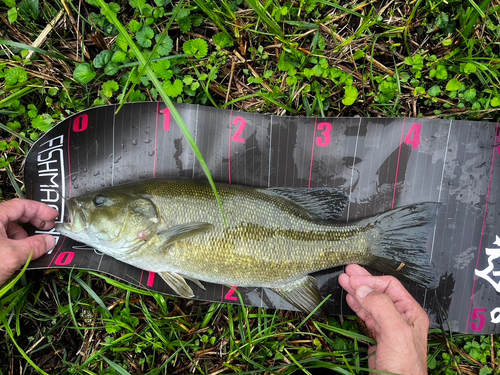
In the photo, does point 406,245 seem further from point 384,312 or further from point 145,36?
point 145,36

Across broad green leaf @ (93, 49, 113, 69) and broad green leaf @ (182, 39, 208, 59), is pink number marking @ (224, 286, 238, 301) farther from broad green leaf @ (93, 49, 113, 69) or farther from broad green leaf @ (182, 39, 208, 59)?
broad green leaf @ (93, 49, 113, 69)

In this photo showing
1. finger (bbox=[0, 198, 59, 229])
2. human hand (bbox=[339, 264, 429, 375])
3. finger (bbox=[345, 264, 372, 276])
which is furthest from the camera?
finger (bbox=[345, 264, 372, 276])

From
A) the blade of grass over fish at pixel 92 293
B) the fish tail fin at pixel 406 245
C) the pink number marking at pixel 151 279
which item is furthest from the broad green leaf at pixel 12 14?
the fish tail fin at pixel 406 245

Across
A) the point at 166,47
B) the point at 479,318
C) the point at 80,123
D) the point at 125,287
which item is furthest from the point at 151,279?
the point at 479,318

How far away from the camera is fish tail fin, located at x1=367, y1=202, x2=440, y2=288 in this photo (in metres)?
2.76

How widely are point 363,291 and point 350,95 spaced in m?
1.65

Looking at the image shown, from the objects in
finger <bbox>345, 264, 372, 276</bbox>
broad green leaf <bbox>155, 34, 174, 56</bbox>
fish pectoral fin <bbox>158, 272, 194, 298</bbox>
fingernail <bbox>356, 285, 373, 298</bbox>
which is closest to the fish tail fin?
finger <bbox>345, 264, 372, 276</bbox>

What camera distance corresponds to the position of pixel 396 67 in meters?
3.14

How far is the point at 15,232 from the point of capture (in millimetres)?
2889

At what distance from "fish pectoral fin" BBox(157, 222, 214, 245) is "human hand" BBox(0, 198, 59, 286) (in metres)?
1.08

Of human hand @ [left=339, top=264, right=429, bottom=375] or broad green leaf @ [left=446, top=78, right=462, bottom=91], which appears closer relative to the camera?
human hand @ [left=339, top=264, right=429, bottom=375]

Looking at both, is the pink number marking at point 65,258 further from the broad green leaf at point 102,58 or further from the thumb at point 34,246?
the broad green leaf at point 102,58

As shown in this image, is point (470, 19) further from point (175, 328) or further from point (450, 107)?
point (175, 328)

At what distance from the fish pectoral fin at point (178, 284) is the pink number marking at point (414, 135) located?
2.21 m
